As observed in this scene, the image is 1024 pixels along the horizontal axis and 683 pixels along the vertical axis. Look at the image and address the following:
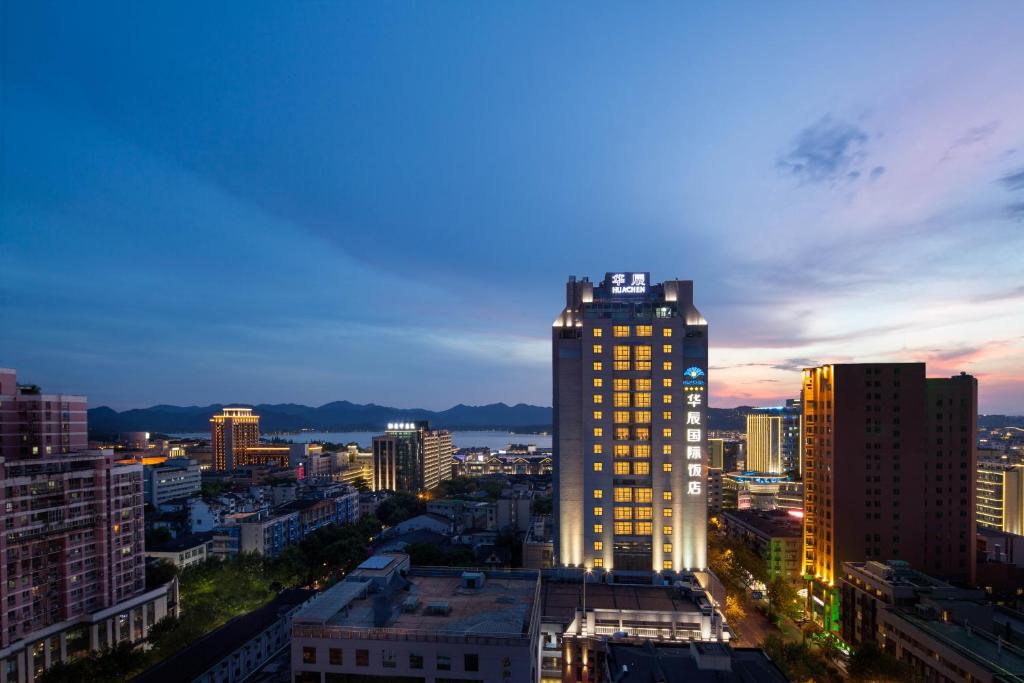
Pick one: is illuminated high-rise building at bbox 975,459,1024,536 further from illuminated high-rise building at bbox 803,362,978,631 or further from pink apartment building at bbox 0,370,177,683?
pink apartment building at bbox 0,370,177,683

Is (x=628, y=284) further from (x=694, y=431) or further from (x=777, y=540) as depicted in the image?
(x=777, y=540)

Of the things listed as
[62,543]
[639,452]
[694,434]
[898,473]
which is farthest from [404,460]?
[898,473]

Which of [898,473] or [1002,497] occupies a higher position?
[898,473]

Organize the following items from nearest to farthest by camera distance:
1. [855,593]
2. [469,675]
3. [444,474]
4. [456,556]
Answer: [469,675], [855,593], [456,556], [444,474]

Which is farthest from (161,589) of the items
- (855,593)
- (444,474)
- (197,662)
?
A: (444,474)

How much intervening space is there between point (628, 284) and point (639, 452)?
48.0 feet

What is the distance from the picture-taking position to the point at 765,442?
16312 centimetres

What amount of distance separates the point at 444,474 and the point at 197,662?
11996 cm

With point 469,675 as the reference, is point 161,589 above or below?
below

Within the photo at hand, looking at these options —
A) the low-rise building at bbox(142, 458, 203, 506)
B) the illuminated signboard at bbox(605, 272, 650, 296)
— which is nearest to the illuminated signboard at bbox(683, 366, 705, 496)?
the illuminated signboard at bbox(605, 272, 650, 296)

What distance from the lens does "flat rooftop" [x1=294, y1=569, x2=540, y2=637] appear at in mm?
25344

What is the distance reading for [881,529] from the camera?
51.6m

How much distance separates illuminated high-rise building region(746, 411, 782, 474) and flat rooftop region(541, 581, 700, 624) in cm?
12907

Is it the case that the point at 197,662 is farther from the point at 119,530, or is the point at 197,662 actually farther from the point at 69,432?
the point at 69,432
